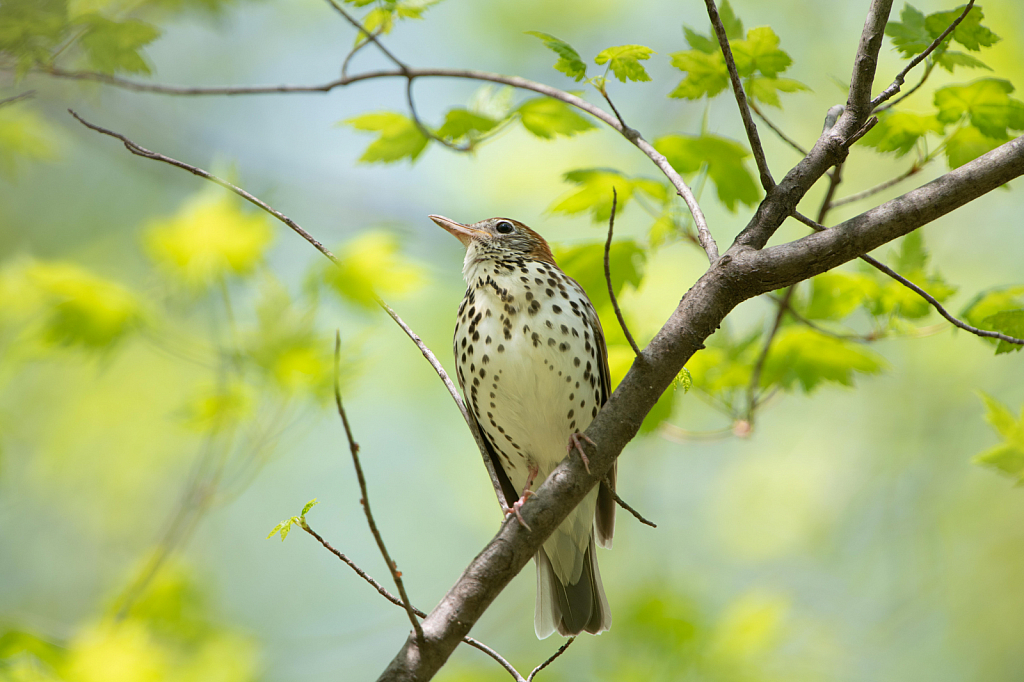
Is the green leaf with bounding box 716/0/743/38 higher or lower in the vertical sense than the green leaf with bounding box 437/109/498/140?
higher

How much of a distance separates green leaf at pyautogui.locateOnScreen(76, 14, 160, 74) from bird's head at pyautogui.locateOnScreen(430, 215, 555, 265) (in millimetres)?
1788

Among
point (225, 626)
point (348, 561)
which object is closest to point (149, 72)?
point (348, 561)

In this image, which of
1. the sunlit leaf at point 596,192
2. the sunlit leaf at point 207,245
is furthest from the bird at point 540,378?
the sunlit leaf at point 207,245

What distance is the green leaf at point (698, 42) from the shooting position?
10.8 feet

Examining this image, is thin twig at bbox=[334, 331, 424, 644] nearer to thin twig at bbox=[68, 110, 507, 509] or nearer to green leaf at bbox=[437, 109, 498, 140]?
thin twig at bbox=[68, 110, 507, 509]

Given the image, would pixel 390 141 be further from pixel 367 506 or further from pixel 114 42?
pixel 367 506

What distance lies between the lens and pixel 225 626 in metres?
5.95

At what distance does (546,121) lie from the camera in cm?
369

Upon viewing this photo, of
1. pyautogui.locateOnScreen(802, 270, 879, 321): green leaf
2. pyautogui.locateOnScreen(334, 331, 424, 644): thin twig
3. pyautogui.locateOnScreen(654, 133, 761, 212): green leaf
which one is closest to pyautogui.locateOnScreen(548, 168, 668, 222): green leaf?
pyautogui.locateOnScreen(654, 133, 761, 212): green leaf

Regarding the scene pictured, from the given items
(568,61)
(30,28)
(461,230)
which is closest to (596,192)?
(568,61)

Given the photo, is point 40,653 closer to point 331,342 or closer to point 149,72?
point 331,342

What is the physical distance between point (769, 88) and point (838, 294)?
48.0 inches

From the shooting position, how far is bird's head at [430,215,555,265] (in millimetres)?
4711

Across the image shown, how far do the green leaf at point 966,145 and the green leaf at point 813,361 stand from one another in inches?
40.5
